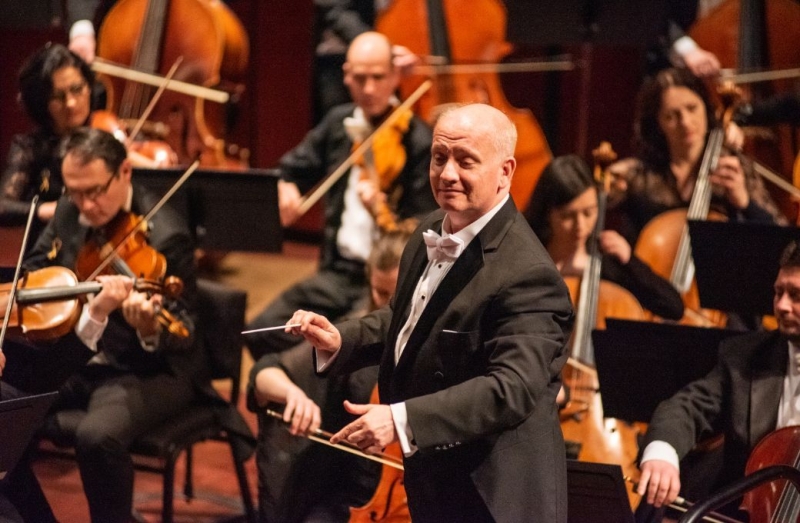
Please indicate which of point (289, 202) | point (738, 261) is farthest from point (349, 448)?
point (289, 202)

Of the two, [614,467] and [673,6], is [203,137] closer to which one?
[673,6]

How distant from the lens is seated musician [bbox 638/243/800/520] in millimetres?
2443

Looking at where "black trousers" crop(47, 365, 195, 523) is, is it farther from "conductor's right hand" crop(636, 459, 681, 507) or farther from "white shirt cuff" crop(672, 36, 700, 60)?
"white shirt cuff" crop(672, 36, 700, 60)

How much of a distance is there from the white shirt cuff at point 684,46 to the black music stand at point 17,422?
282cm

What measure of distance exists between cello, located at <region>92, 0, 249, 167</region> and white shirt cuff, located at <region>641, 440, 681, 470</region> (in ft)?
7.85

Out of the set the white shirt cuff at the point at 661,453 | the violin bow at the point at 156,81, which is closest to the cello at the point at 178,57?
the violin bow at the point at 156,81

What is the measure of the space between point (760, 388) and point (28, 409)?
1658 mm

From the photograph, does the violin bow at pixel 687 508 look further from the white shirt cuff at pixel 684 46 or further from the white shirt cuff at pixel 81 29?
the white shirt cuff at pixel 81 29

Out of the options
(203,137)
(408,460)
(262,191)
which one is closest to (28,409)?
(408,460)

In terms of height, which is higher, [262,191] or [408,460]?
→ [262,191]

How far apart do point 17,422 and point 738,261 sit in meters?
1.86

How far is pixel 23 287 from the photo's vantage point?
2748 millimetres

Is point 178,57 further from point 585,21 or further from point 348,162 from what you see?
point 585,21

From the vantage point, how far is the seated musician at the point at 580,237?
3.28 metres
